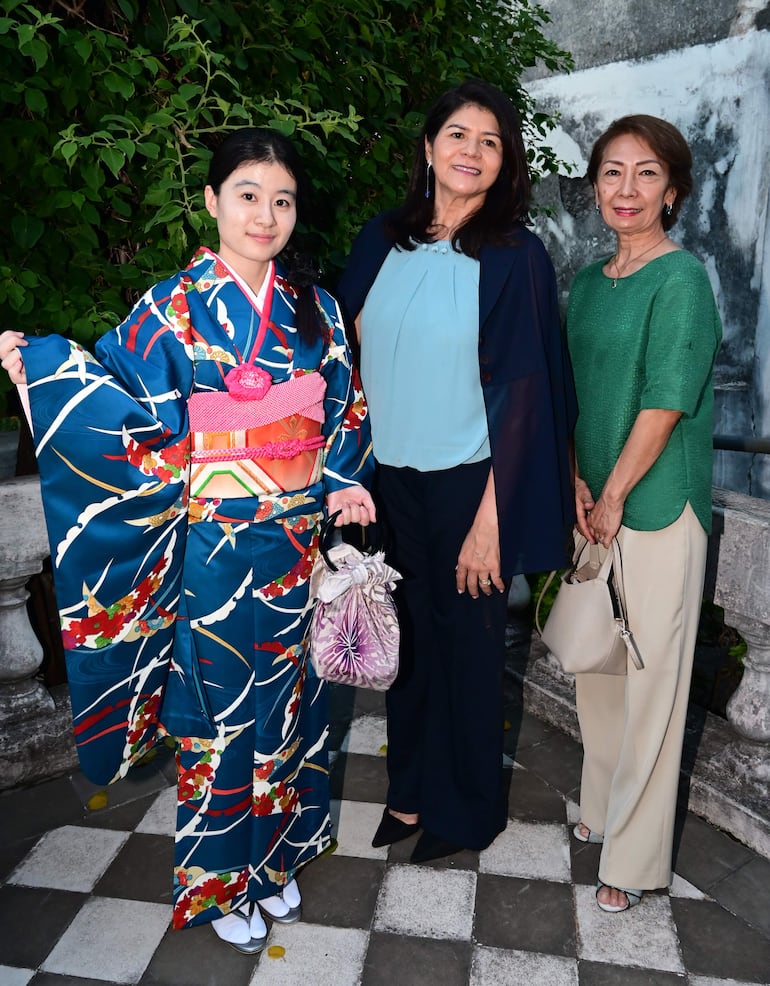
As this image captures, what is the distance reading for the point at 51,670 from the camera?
11.7 feet

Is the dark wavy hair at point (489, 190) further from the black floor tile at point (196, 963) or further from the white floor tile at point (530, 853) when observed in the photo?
the black floor tile at point (196, 963)

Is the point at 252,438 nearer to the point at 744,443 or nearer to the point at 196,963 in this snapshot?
the point at 196,963

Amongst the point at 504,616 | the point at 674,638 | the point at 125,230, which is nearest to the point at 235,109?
the point at 125,230

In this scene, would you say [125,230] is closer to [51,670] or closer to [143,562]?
[143,562]

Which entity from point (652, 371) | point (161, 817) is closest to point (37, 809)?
point (161, 817)

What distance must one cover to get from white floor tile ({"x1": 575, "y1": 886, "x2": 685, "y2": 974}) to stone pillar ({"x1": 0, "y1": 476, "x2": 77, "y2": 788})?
72.6 inches

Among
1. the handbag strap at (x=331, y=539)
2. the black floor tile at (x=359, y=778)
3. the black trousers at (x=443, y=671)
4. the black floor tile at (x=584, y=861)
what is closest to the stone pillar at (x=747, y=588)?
the black floor tile at (x=584, y=861)

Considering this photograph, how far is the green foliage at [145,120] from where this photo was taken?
2615 millimetres

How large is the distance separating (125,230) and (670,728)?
8.10 ft

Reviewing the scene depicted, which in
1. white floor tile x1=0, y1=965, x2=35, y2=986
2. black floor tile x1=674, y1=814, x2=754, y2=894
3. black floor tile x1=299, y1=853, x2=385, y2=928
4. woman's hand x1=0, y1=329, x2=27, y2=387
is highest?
woman's hand x1=0, y1=329, x2=27, y2=387

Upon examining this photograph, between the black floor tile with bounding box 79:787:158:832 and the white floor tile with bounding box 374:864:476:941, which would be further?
the black floor tile with bounding box 79:787:158:832

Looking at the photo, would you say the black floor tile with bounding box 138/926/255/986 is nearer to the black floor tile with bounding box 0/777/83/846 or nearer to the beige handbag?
the black floor tile with bounding box 0/777/83/846

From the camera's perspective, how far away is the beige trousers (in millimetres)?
2236

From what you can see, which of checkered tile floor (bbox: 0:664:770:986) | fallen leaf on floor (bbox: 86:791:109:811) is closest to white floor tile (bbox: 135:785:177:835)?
checkered tile floor (bbox: 0:664:770:986)
